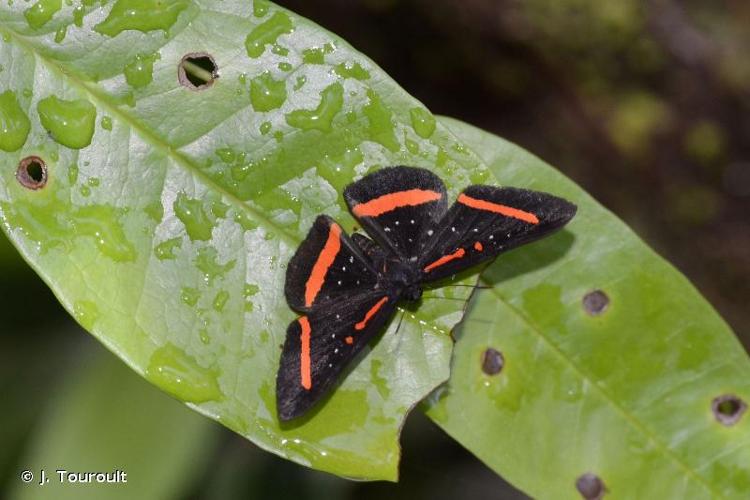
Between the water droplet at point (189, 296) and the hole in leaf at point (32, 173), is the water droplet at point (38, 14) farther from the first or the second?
the water droplet at point (189, 296)

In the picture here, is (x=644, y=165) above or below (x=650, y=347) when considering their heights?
below

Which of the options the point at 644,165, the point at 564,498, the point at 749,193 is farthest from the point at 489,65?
the point at 564,498

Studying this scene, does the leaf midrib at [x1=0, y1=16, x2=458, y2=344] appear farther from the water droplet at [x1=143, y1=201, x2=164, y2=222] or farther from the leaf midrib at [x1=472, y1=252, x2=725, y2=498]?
the leaf midrib at [x1=472, y1=252, x2=725, y2=498]

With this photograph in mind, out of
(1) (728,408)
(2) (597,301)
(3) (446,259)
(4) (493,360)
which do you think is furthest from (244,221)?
(1) (728,408)

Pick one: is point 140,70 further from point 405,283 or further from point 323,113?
point 405,283

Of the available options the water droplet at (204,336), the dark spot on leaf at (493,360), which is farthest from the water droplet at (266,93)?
A: the dark spot on leaf at (493,360)

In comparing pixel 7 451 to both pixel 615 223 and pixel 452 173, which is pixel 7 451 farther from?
pixel 615 223
